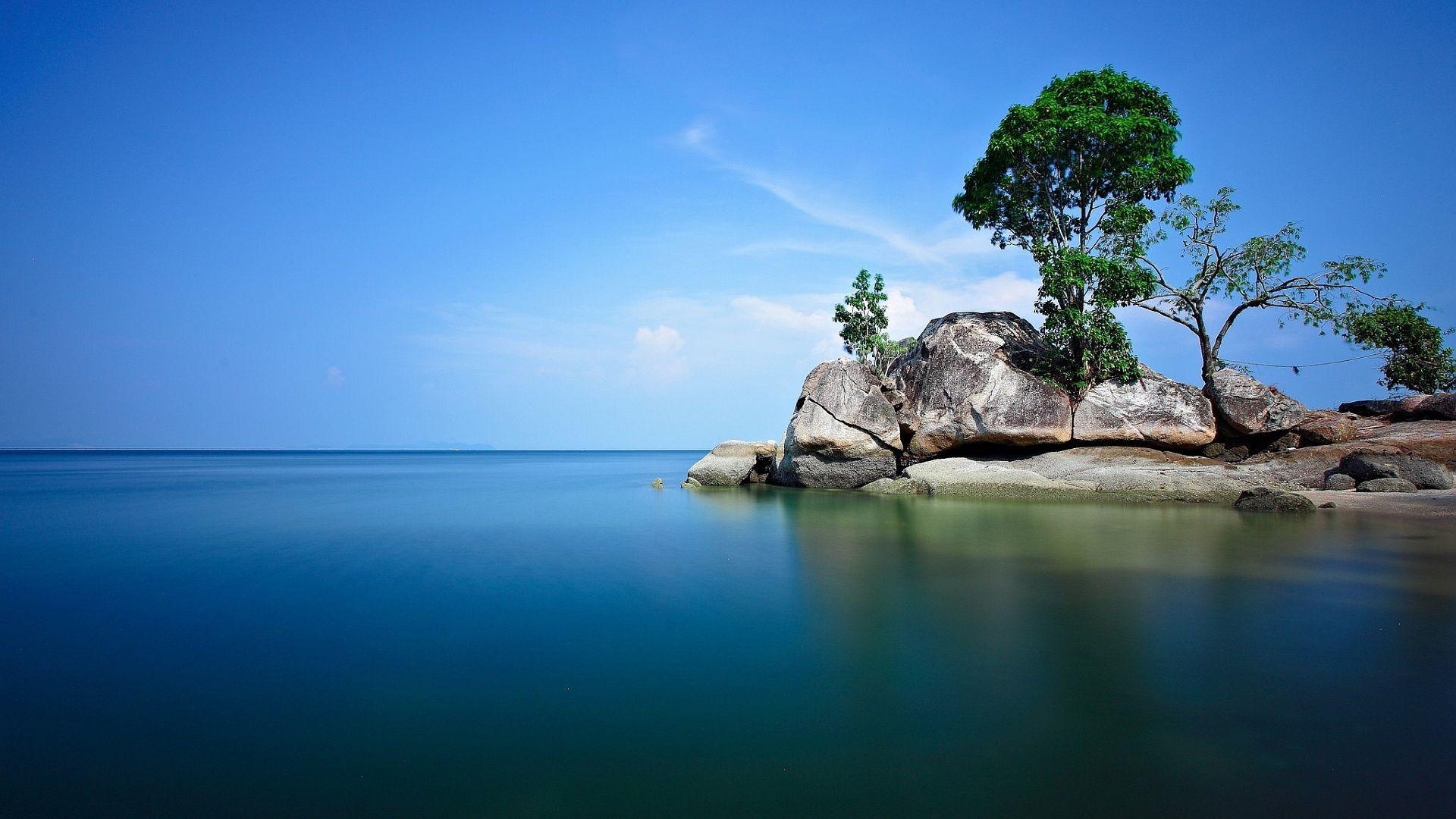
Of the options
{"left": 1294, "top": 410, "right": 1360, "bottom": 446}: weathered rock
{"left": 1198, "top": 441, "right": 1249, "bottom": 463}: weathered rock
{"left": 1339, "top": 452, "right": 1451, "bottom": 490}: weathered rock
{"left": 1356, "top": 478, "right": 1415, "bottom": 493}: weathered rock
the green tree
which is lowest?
{"left": 1356, "top": 478, "right": 1415, "bottom": 493}: weathered rock

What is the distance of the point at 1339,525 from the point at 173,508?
102ft

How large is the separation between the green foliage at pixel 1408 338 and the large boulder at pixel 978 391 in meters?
10.2

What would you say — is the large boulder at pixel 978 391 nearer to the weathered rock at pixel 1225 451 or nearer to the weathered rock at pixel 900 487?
the weathered rock at pixel 900 487

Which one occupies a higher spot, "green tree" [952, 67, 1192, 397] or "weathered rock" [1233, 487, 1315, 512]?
"green tree" [952, 67, 1192, 397]

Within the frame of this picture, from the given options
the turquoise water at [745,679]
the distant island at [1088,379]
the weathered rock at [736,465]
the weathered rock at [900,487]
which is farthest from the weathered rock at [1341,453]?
the weathered rock at [736,465]

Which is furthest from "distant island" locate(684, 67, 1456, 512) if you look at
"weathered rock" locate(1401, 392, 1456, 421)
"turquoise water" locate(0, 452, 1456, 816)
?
"turquoise water" locate(0, 452, 1456, 816)

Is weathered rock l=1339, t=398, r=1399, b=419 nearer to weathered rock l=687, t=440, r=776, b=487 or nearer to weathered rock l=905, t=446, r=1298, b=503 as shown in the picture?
weathered rock l=905, t=446, r=1298, b=503

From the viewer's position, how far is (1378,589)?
8.23 m

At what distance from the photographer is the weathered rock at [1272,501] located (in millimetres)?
15477

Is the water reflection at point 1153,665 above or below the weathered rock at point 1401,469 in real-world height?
below

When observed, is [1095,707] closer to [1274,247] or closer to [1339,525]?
[1339,525]

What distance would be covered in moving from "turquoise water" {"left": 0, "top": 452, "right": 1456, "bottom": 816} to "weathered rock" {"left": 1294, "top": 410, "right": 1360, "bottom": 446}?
33.8ft

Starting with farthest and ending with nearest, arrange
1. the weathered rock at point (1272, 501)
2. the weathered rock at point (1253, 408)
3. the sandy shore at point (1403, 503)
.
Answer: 1. the weathered rock at point (1253, 408)
2. the weathered rock at point (1272, 501)
3. the sandy shore at point (1403, 503)

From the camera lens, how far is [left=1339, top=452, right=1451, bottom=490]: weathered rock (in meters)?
16.7
